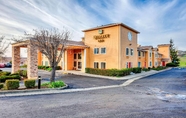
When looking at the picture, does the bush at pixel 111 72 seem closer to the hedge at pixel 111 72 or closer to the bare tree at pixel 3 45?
the hedge at pixel 111 72

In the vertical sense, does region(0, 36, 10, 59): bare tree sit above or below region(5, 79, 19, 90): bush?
above

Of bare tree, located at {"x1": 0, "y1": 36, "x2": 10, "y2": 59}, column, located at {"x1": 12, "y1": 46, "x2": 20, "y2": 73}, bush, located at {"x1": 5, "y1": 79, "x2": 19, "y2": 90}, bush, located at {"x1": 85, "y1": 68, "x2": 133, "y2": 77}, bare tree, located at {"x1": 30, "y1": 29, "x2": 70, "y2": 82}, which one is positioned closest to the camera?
bush, located at {"x1": 5, "y1": 79, "x2": 19, "y2": 90}

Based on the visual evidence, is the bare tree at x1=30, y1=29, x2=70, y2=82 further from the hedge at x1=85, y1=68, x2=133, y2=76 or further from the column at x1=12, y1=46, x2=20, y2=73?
the hedge at x1=85, y1=68, x2=133, y2=76

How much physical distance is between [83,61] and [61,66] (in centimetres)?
801

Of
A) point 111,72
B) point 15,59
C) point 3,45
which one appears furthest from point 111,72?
point 3,45

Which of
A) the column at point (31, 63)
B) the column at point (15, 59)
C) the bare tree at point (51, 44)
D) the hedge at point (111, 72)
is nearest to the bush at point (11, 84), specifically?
the bare tree at point (51, 44)

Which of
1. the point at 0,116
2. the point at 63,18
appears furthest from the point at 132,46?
the point at 0,116

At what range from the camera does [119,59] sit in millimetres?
21953

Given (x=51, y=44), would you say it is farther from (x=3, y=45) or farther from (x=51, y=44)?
(x=3, y=45)

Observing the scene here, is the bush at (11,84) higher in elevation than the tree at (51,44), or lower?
lower

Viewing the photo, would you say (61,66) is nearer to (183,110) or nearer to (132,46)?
(132,46)

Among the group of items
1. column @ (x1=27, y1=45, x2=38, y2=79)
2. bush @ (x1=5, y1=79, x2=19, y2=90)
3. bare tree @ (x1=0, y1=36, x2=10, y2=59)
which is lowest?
bush @ (x1=5, y1=79, x2=19, y2=90)

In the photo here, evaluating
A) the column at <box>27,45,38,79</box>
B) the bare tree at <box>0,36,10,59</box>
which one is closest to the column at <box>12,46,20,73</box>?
the bare tree at <box>0,36,10,59</box>

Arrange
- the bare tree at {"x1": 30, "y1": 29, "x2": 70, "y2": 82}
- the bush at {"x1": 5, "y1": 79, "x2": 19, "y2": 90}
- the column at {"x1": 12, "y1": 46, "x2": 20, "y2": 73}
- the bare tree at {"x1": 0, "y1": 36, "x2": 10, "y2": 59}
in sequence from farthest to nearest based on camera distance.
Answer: the column at {"x1": 12, "y1": 46, "x2": 20, "y2": 73}
the bare tree at {"x1": 0, "y1": 36, "x2": 10, "y2": 59}
the bare tree at {"x1": 30, "y1": 29, "x2": 70, "y2": 82}
the bush at {"x1": 5, "y1": 79, "x2": 19, "y2": 90}
